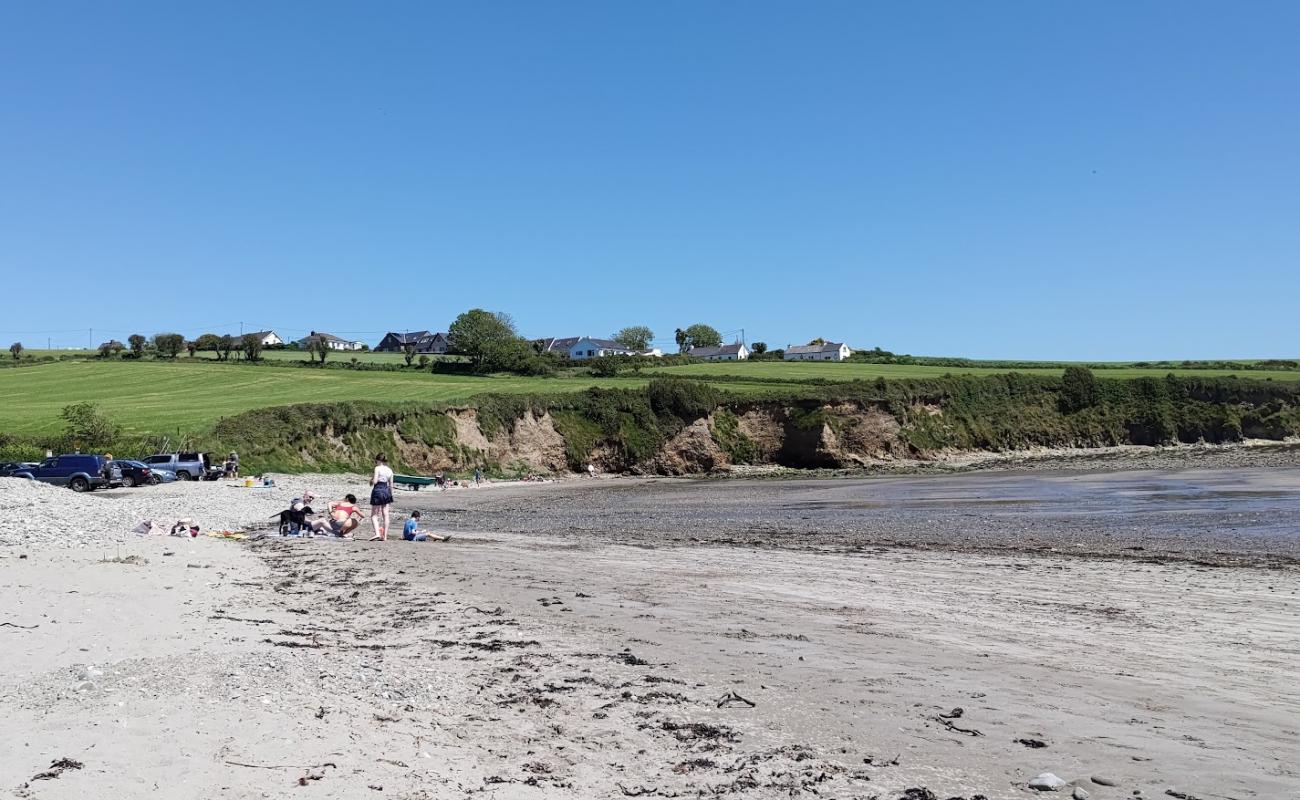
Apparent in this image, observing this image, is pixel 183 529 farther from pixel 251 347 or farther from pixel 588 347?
pixel 588 347

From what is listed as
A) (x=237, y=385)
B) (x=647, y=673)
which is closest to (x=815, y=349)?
(x=237, y=385)

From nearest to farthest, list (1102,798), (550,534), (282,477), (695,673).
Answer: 1. (1102,798)
2. (695,673)
3. (550,534)
4. (282,477)

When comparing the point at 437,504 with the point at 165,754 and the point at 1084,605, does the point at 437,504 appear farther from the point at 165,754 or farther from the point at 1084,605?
the point at 165,754

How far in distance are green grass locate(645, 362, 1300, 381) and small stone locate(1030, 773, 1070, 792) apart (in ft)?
240

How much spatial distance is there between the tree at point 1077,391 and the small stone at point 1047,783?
7525 centimetres

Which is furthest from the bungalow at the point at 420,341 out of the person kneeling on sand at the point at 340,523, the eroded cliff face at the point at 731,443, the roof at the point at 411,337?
the person kneeling on sand at the point at 340,523

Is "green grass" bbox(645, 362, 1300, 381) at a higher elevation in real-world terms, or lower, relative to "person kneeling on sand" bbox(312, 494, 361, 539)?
higher

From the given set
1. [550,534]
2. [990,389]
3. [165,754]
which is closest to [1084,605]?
[165,754]

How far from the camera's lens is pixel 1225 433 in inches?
2884

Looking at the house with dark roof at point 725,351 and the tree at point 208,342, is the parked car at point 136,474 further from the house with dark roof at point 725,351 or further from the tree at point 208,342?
the house with dark roof at point 725,351

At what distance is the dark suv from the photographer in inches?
1464

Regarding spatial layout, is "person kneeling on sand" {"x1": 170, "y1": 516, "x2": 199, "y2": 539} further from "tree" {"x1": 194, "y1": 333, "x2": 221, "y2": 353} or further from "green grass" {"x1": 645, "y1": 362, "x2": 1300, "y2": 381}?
"tree" {"x1": 194, "y1": 333, "x2": 221, "y2": 353}

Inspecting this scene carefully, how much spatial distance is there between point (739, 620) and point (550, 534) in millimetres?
13349

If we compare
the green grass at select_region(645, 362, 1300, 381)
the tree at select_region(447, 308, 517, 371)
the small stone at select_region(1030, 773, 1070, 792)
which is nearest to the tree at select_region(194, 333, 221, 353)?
the tree at select_region(447, 308, 517, 371)
